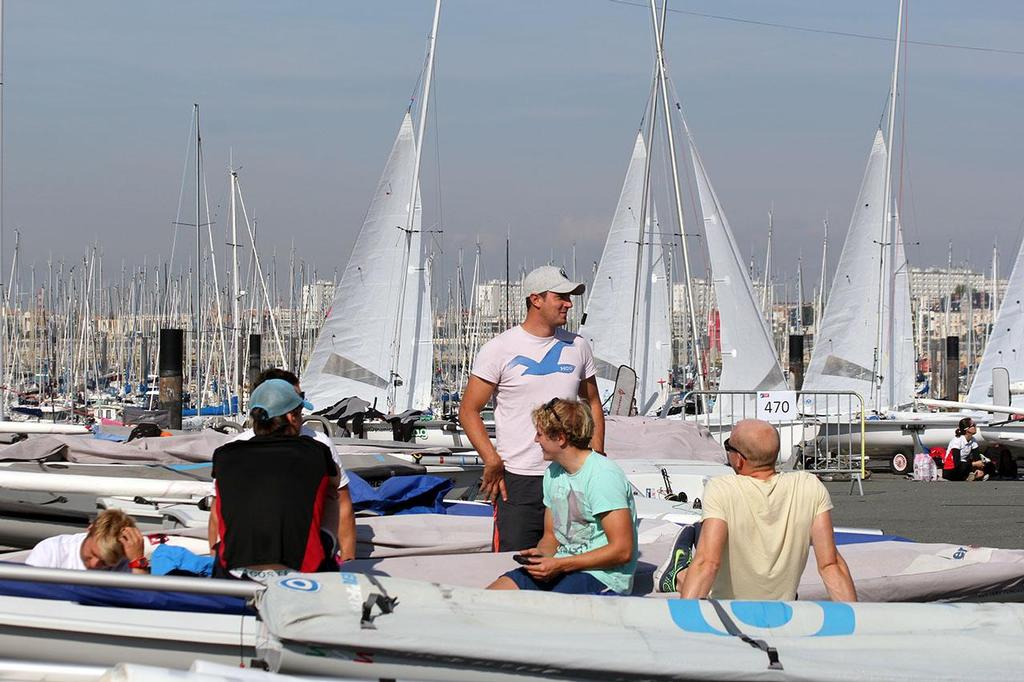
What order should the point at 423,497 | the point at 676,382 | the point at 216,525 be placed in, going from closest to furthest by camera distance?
1. the point at 216,525
2. the point at 423,497
3. the point at 676,382

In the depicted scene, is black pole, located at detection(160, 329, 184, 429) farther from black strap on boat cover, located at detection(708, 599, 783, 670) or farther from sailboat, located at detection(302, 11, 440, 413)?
black strap on boat cover, located at detection(708, 599, 783, 670)

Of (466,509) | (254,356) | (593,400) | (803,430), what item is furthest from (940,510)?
(254,356)

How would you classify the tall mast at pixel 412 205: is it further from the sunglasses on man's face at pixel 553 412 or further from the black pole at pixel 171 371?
the sunglasses on man's face at pixel 553 412

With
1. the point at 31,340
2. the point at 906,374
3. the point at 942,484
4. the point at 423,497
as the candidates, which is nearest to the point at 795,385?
the point at 906,374

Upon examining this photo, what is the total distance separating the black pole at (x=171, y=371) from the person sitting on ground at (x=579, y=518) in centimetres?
2456

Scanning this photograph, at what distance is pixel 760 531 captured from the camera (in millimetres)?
5305

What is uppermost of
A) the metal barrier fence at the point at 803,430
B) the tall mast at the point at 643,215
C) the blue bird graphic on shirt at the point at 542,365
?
the tall mast at the point at 643,215

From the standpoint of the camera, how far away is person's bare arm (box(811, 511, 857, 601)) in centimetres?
528

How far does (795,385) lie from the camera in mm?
38594

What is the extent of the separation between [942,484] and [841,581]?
14104mm

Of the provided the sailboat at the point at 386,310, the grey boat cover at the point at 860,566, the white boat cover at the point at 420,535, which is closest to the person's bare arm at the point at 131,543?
the grey boat cover at the point at 860,566

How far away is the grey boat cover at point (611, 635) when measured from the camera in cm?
473

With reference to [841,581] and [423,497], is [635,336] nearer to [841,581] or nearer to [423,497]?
[423,497]

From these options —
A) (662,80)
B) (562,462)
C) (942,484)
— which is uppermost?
(662,80)
